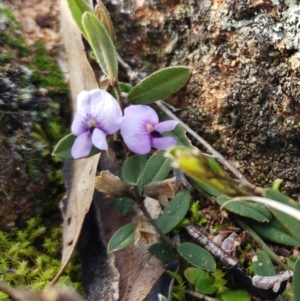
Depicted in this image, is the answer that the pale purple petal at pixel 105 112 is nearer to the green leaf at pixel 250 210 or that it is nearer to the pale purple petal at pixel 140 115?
the pale purple petal at pixel 140 115

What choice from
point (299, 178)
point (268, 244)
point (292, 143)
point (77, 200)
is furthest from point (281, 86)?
point (77, 200)

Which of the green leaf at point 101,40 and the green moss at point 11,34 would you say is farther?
the green moss at point 11,34

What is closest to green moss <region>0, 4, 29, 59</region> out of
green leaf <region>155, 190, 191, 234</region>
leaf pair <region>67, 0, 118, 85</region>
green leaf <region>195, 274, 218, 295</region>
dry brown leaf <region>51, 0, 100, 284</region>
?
dry brown leaf <region>51, 0, 100, 284</region>

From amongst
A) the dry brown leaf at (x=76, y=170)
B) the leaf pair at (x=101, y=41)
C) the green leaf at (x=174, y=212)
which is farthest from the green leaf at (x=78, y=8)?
the green leaf at (x=174, y=212)

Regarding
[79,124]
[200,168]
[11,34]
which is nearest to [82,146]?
[79,124]

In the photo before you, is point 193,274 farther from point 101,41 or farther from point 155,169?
point 101,41

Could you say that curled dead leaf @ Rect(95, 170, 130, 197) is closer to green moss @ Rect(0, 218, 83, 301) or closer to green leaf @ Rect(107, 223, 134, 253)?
green leaf @ Rect(107, 223, 134, 253)

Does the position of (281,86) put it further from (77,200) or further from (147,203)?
(77,200)
